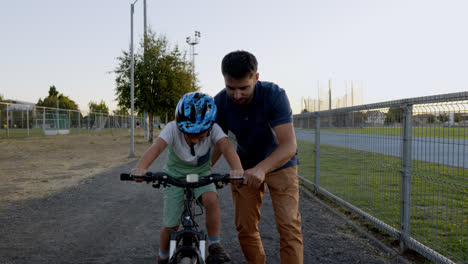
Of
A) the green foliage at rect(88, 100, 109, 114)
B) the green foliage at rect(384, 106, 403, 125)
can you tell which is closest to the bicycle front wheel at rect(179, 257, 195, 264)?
the green foliage at rect(384, 106, 403, 125)

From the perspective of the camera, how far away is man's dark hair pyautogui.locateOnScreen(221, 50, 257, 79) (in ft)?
9.33

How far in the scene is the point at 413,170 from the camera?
4.33 metres

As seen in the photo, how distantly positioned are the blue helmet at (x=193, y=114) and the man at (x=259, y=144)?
1.12 feet

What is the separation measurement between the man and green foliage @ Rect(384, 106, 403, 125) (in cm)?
186

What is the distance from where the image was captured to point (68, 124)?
4319cm

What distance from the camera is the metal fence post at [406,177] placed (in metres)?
4.38

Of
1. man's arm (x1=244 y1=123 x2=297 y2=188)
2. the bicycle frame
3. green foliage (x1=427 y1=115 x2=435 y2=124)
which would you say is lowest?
the bicycle frame

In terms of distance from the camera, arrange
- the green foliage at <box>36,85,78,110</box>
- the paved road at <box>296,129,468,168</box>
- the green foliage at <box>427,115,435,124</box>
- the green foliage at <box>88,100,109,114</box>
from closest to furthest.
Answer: the paved road at <box>296,129,468,168</box>
the green foliage at <box>427,115,435,124</box>
the green foliage at <box>36,85,78,110</box>
the green foliage at <box>88,100,109,114</box>

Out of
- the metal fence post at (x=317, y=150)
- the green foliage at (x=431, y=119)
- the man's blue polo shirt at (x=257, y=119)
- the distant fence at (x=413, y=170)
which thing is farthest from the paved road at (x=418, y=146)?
the man's blue polo shirt at (x=257, y=119)

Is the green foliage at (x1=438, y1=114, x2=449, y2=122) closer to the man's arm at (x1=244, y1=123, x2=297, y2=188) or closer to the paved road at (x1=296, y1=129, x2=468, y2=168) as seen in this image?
the paved road at (x1=296, y1=129, x2=468, y2=168)

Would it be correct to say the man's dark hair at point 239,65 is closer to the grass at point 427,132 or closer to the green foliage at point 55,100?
the grass at point 427,132

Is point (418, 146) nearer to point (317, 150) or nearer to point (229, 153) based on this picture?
point (229, 153)

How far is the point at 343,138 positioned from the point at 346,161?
1.30 feet

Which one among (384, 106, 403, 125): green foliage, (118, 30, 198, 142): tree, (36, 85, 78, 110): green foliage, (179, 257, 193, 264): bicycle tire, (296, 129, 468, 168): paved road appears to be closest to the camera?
(179, 257, 193, 264): bicycle tire
